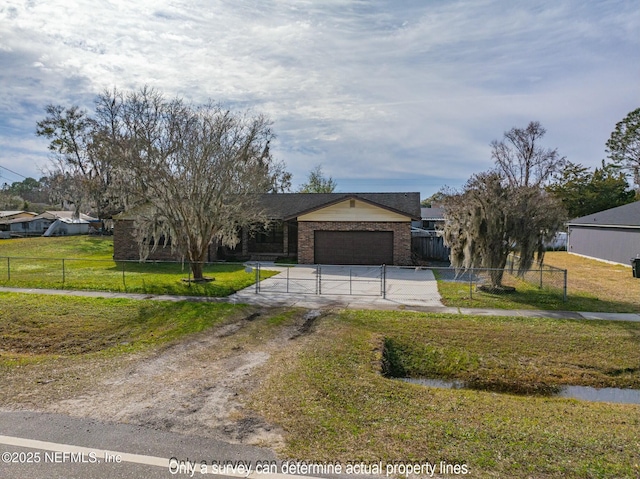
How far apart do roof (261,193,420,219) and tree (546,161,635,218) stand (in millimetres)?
19400

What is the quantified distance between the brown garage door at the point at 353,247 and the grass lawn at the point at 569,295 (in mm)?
6225

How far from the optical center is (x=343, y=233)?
24.1 metres

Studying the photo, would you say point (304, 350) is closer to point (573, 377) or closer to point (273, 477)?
point (273, 477)

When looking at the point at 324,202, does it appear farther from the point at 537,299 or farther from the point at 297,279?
the point at 537,299

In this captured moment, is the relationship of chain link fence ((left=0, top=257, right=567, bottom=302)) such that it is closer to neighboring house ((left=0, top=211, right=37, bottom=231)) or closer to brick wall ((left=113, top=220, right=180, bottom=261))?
brick wall ((left=113, top=220, right=180, bottom=261))

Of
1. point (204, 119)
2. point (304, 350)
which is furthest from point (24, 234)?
point (304, 350)

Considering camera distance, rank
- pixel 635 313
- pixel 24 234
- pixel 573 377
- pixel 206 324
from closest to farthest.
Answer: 1. pixel 573 377
2. pixel 206 324
3. pixel 635 313
4. pixel 24 234

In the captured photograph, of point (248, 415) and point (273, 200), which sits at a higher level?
point (273, 200)

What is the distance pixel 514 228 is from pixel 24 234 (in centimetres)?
5060

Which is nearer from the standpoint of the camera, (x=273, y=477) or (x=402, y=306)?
(x=273, y=477)

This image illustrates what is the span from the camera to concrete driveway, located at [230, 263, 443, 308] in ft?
45.4

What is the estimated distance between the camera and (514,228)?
1448 centimetres

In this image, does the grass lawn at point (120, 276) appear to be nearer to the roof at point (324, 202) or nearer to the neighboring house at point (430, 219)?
the roof at point (324, 202)

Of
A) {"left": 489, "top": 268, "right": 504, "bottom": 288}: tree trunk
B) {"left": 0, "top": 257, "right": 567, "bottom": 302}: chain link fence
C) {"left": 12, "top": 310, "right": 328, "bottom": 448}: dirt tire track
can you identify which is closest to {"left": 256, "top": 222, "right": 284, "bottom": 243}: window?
{"left": 0, "top": 257, "right": 567, "bottom": 302}: chain link fence
